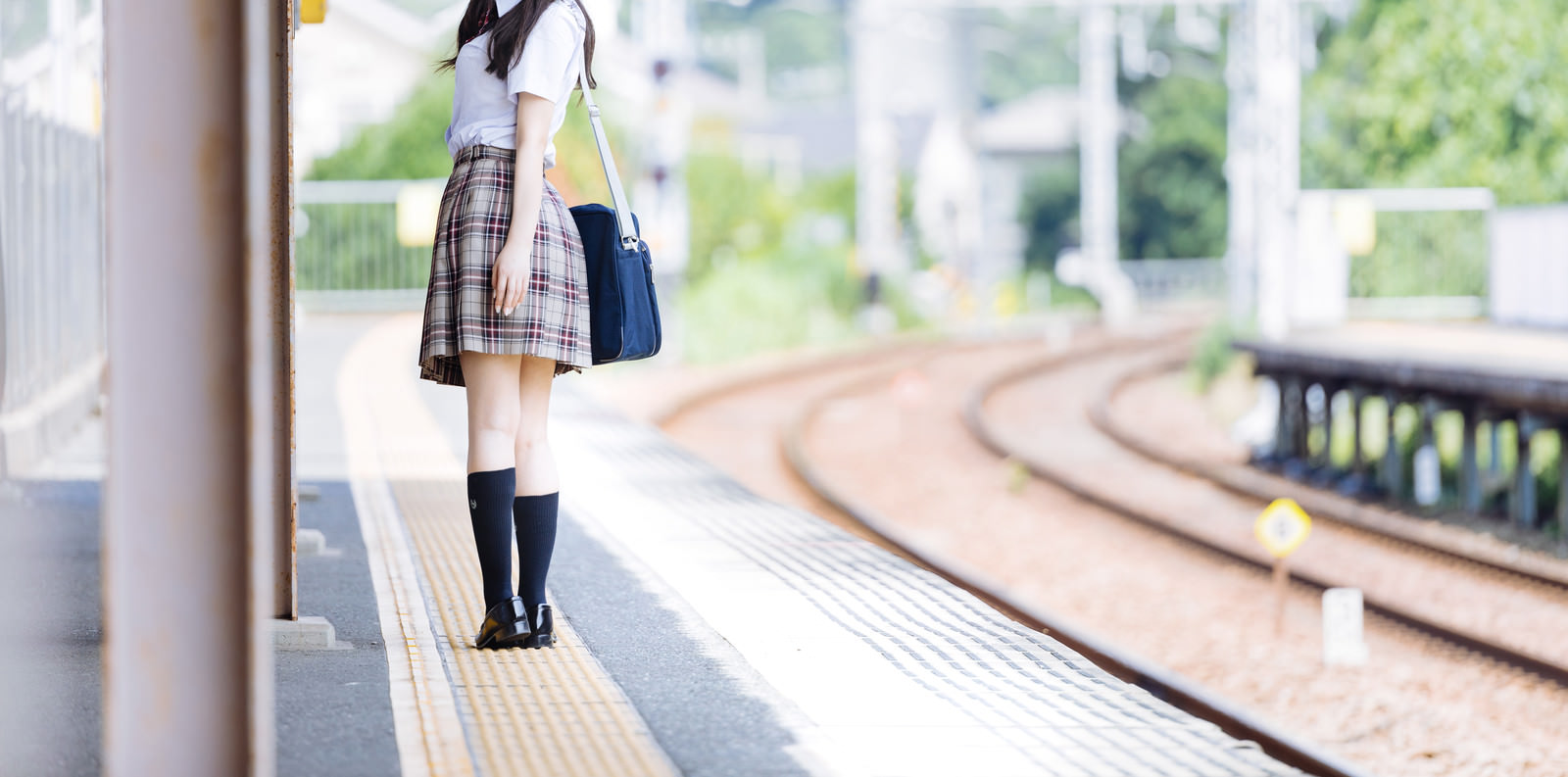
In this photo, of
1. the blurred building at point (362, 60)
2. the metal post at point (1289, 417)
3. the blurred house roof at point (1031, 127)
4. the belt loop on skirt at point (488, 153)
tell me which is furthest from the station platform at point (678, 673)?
the blurred house roof at point (1031, 127)

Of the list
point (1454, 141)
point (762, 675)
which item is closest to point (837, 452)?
point (762, 675)

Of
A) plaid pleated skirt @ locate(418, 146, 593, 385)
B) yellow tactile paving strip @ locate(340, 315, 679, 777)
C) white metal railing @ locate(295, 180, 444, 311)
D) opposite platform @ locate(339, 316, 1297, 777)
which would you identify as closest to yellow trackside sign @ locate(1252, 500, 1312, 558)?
opposite platform @ locate(339, 316, 1297, 777)

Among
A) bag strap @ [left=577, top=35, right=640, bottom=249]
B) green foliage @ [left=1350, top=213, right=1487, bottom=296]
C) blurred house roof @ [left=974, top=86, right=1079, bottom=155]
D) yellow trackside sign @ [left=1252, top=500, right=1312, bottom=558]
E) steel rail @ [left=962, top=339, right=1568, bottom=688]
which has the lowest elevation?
steel rail @ [left=962, top=339, right=1568, bottom=688]

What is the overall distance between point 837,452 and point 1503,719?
8.34 metres

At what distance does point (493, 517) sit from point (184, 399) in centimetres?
146

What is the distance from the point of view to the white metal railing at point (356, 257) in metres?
26.3

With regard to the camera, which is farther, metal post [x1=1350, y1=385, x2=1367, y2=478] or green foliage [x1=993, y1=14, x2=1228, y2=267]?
green foliage [x1=993, y1=14, x2=1228, y2=267]

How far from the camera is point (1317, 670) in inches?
270

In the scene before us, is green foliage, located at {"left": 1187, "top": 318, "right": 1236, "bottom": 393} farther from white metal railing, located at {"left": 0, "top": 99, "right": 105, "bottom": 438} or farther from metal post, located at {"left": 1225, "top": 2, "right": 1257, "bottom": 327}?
white metal railing, located at {"left": 0, "top": 99, "right": 105, "bottom": 438}

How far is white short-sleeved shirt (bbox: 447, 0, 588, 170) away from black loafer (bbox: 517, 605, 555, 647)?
3.63 feet

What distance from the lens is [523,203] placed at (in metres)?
3.98

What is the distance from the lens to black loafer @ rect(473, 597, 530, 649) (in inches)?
171

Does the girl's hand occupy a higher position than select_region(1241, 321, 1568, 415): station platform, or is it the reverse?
the girl's hand

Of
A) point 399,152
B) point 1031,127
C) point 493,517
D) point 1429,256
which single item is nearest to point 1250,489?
point 493,517
